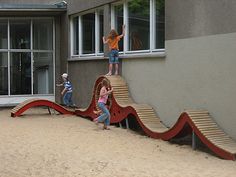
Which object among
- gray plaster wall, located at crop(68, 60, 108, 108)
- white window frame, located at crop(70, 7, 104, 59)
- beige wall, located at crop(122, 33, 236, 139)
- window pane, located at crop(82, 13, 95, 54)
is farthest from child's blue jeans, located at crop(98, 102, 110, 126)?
window pane, located at crop(82, 13, 95, 54)

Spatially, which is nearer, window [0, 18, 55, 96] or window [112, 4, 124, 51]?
window [112, 4, 124, 51]

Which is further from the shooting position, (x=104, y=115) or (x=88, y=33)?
(x=88, y=33)

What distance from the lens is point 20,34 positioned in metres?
18.8

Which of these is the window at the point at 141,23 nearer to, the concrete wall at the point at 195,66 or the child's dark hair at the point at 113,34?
the child's dark hair at the point at 113,34

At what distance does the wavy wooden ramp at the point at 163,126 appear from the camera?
9.34m

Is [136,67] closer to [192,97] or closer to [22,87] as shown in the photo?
[192,97]

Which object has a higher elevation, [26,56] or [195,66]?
[26,56]

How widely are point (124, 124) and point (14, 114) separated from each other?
408 centimetres

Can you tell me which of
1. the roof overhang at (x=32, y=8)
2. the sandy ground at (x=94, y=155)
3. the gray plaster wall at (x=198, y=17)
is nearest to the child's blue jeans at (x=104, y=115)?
the sandy ground at (x=94, y=155)

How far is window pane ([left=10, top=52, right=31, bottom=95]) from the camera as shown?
18688 millimetres

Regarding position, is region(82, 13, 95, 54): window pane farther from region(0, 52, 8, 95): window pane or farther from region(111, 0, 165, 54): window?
region(0, 52, 8, 95): window pane

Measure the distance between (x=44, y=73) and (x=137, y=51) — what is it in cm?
661

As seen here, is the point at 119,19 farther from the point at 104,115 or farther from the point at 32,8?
the point at 32,8

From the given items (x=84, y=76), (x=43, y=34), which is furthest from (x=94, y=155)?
(x=43, y=34)
